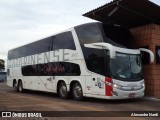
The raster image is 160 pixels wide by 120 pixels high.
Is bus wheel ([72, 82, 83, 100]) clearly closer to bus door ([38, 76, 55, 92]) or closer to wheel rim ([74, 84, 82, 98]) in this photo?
wheel rim ([74, 84, 82, 98])

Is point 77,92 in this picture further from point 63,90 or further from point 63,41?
point 63,41

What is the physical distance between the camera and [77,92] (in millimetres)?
15781

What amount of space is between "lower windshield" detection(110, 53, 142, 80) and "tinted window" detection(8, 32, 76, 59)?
109 inches

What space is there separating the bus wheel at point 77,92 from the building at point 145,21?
150 inches

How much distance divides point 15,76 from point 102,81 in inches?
480

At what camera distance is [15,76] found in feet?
80.4

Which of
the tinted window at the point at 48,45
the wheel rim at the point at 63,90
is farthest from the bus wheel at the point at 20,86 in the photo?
Result: the wheel rim at the point at 63,90

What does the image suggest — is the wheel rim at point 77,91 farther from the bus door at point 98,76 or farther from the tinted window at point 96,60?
the tinted window at point 96,60

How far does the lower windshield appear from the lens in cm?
1398

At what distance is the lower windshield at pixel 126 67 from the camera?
13980 mm

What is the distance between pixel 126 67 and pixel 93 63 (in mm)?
1556

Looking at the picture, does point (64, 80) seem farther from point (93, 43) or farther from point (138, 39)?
point (138, 39)

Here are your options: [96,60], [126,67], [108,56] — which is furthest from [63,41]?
[126,67]

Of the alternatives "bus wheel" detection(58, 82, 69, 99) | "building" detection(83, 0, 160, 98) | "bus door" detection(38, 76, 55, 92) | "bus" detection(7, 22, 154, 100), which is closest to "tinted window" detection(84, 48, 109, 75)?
"bus" detection(7, 22, 154, 100)
